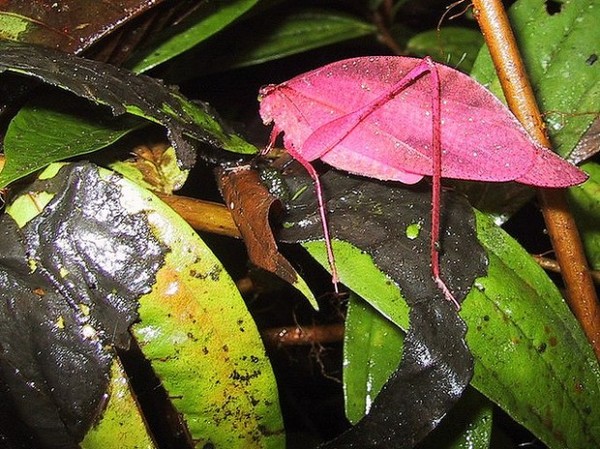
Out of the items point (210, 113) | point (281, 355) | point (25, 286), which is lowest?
point (281, 355)

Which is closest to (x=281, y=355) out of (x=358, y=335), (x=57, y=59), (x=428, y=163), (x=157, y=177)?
(x=358, y=335)

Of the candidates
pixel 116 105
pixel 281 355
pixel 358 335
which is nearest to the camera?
pixel 116 105

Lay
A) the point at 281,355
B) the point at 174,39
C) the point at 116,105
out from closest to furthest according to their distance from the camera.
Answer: the point at 116,105 → the point at 174,39 → the point at 281,355

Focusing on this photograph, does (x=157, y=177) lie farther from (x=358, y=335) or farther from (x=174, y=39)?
(x=358, y=335)

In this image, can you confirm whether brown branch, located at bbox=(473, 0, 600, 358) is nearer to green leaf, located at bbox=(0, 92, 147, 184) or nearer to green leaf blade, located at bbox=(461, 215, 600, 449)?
green leaf blade, located at bbox=(461, 215, 600, 449)

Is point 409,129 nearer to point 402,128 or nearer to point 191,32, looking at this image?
point 402,128

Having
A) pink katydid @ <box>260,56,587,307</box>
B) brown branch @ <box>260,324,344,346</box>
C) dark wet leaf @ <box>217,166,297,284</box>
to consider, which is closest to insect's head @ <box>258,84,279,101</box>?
pink katydid @ <box>260,56,587,307</box>
